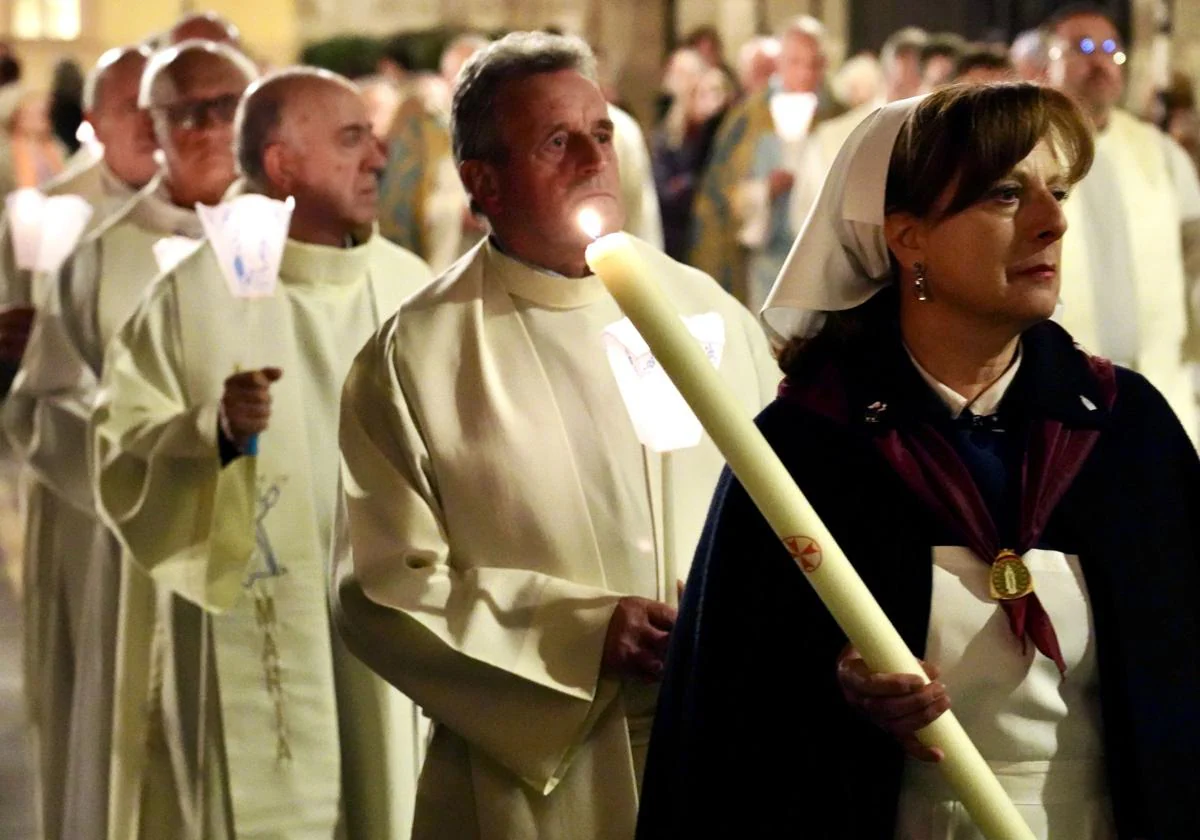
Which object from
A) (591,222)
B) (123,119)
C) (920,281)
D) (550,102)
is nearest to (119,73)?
(123,119)

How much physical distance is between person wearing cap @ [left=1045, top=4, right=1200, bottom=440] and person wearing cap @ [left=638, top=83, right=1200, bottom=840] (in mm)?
4192

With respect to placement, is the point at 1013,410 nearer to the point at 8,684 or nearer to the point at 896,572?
the point at 896,572

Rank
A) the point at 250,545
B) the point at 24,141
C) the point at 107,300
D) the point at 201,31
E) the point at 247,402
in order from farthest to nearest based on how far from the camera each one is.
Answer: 1. the point at 24,141
2. the point at 201,31
3. the point at 107,300
4. the point at 250,545
5. the point at 247,402

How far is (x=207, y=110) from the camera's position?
642 cm

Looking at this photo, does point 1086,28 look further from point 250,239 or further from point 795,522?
point 795,522

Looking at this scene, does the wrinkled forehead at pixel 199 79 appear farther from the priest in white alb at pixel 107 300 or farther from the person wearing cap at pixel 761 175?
the person wearing cap at pixel 761 175

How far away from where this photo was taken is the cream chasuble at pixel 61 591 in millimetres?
6562

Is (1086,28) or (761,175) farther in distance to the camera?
(761,175)

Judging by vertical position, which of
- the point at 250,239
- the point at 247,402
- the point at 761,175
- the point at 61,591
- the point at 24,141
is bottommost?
the point at 24,141

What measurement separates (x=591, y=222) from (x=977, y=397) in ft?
2.88

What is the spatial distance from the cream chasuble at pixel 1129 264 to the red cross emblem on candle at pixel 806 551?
467 cm

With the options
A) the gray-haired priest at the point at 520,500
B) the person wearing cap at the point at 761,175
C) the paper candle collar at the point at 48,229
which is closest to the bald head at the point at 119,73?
the paper candle collar at the point at 48,229

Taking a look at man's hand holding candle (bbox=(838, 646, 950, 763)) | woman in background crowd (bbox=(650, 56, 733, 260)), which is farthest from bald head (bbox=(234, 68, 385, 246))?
woman in background crowd (bbox=(650, 56, 733, 260))

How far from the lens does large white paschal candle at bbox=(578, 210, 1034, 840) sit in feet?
10.1
